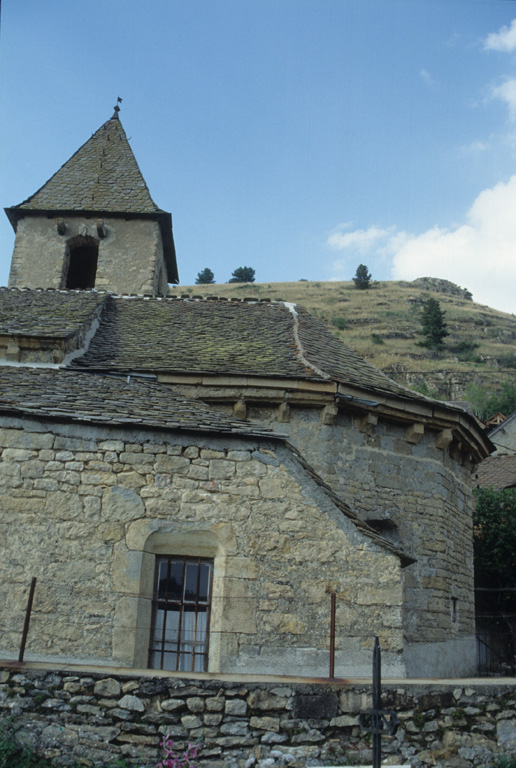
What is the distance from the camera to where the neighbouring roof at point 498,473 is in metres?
25.1

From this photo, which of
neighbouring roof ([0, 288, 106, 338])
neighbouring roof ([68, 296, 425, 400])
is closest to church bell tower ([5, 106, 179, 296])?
neighbouring roof ([0, 288, 106, 338])

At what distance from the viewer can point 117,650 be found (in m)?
6.45

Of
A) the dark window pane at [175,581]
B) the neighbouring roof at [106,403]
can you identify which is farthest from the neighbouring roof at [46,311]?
the dark window pane at [175,581]

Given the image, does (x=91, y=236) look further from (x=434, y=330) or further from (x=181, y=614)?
(x=434, y=330)

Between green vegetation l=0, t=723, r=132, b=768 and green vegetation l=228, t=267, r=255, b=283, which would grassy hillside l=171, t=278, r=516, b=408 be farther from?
green vegetation l=0, t=723, r=132, b=768

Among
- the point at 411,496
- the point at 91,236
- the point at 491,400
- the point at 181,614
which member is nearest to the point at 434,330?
the point at 491,400

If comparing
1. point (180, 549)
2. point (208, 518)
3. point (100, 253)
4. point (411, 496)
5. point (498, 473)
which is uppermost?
point (100, 253)

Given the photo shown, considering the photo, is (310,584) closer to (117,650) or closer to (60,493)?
(117,650)

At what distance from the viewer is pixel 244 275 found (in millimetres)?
92375

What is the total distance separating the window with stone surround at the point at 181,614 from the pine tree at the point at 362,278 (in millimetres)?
77127

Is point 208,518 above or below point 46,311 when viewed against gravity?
below

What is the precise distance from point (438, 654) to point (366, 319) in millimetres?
56330

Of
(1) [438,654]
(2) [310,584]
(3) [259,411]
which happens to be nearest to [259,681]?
(2) [310,584]

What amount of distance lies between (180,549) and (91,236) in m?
10.8
